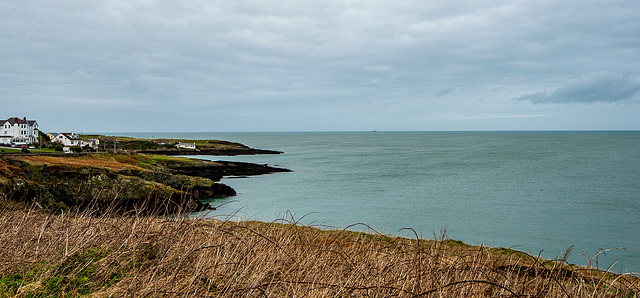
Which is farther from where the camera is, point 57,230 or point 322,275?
point 57,230

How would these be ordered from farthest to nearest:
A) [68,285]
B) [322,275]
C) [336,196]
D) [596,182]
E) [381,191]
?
[596,182] → [381,191] → [336,196] → [322,275] → [68,285]

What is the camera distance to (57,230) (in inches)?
287

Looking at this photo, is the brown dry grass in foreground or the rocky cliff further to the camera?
the rocky cliff

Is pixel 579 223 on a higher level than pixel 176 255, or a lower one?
lower

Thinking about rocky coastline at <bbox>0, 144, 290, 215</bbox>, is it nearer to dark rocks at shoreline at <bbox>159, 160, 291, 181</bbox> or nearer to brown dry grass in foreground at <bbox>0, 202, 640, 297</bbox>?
dark rocks at shoreline at <bbox>159, 160, 291, 181</bbox>

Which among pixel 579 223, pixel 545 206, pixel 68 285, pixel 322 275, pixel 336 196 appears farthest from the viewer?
pixel 336 196

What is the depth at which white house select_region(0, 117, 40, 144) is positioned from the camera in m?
94.6

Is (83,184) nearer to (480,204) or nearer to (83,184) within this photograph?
(83,184)

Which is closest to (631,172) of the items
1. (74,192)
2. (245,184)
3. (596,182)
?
(596,182)

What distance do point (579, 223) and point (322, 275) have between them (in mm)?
35382

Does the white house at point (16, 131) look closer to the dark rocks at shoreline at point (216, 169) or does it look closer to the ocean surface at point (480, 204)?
the dark rocks at shoreline at point (216, 169)

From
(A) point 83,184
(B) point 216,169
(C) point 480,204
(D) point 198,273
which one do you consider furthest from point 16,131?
(D) point 198,273

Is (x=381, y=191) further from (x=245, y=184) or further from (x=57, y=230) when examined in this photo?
(x=57, y=230)

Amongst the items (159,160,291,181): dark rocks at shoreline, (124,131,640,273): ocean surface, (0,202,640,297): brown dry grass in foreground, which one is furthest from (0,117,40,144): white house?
(0,202,640,297): brown dry grass in foreground
